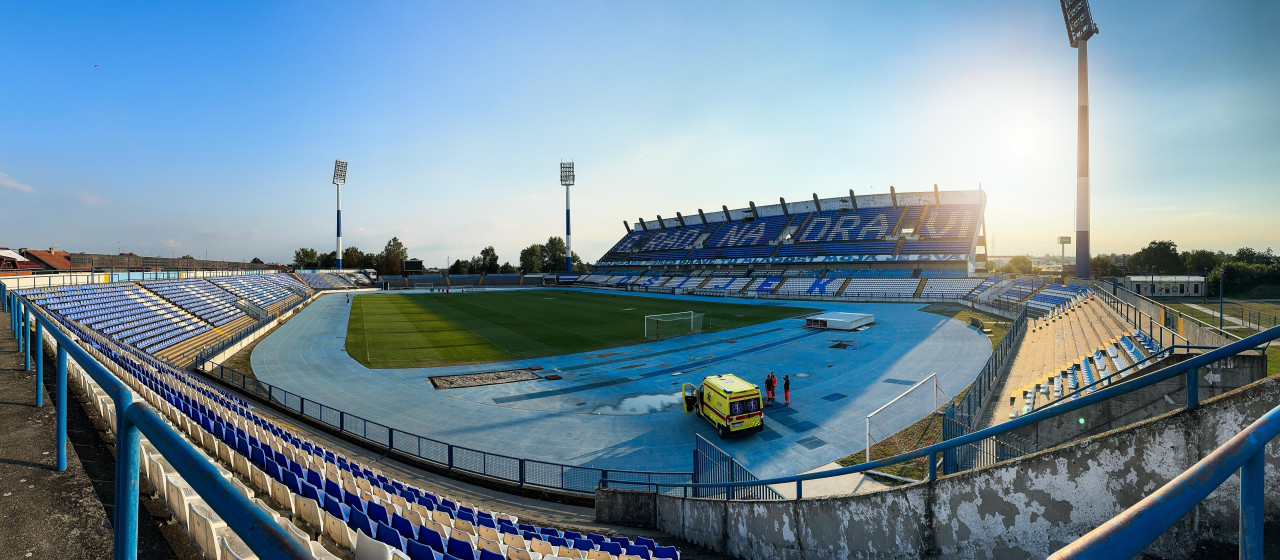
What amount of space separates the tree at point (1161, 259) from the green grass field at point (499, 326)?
79.5 meters

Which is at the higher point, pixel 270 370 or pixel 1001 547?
pixel 1001 547

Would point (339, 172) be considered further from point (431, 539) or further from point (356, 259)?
point (431, 539)

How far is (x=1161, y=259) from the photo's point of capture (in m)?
86.1

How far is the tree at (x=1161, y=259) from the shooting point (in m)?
85.2

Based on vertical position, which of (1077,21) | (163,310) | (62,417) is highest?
(1077,21)

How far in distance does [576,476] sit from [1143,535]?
13.8m

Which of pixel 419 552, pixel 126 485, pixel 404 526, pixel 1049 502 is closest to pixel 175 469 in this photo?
pixel 126 485

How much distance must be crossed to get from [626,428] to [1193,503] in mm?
16931

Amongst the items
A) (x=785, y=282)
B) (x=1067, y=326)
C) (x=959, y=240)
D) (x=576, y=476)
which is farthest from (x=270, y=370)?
(x=959, y=240)

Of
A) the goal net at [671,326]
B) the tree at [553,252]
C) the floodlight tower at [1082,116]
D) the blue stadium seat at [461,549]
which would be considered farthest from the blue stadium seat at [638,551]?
the tree at [553,252]

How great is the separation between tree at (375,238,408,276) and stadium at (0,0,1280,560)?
265 feet

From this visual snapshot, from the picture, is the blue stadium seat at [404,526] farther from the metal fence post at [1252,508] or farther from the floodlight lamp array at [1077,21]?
the floodlight lamp array at [1077,21]

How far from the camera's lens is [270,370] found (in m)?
26.0

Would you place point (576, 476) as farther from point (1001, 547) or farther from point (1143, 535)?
point (1143, 535)
